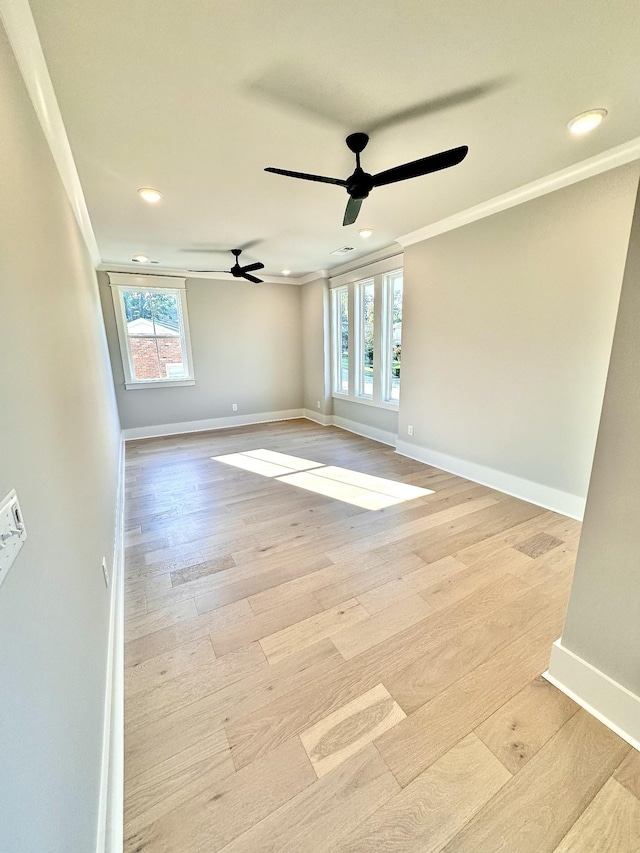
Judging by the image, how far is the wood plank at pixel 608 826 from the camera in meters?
0.95

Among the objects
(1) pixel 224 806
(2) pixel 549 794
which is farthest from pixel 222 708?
(2) pixel 549 794

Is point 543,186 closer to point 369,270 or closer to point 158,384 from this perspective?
point 369,270

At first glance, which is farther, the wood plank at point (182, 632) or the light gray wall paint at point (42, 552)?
the wood plank at point (182, 632)

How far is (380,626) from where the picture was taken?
1697mm

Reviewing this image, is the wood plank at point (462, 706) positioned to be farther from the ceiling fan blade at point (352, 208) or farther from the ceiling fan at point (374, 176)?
the ceiling fan blade at point (352, 208)

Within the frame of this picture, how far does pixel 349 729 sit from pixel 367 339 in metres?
4.51

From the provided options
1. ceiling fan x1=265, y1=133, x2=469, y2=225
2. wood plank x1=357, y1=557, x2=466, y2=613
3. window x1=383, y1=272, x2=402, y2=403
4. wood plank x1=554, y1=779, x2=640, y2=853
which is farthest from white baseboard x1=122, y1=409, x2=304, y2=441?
wood plank x1=554, y1=779, x2=640, y2=853

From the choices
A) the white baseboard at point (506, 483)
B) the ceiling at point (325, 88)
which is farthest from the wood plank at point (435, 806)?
the ceiling at point (325, 88)

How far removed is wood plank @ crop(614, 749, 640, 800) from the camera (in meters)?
1.07

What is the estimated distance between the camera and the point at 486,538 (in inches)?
96.1

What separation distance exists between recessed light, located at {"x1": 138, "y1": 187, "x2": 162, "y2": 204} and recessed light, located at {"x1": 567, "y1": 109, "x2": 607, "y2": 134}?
2762 millimetres

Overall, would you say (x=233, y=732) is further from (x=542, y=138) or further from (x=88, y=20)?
(x=542, y=138)

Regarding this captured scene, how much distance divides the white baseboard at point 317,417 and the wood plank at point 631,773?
5066 millimetres

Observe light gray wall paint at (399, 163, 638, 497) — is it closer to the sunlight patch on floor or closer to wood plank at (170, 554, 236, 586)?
the sunlight patch on floor
